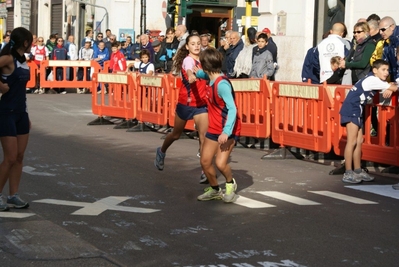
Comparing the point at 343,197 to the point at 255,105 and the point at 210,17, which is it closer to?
the point at 255,105

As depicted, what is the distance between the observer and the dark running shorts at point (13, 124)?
29.4ft

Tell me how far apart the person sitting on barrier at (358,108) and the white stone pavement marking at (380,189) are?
37 cm

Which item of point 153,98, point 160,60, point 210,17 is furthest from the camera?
point 210,17

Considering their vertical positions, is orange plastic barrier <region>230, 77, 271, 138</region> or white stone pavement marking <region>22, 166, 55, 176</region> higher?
orange plastic barrier <region>230, 77, 271, 138</region>

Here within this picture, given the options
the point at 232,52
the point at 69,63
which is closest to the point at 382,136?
the point at 232,52

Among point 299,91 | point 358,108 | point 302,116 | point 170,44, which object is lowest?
point 302,116

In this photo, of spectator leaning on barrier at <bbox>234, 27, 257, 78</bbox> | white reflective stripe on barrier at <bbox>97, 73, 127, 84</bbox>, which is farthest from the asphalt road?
white reflective stripe on barrier at <bbox>97, 73, 127, 84</bbox>

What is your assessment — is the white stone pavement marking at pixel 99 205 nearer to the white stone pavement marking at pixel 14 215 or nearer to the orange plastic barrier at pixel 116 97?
the white stone pavement marking at pixel 14 215

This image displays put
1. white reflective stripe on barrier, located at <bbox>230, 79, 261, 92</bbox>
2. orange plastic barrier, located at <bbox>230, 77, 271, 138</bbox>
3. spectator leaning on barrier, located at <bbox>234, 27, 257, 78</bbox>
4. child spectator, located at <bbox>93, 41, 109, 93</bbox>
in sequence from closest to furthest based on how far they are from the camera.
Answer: orange plastic barrier, located at <bbox>230, 77, 271, 138</bbox>
white reflective stripe on barrier, located at <bbox>230, 79, 261, 92</bbox>
spectator leaning on barrier, located at <bbox>234, 27, 257, 78</bbox>
child spectator, located at <bbox>93, 41, 109, 93</bbox>

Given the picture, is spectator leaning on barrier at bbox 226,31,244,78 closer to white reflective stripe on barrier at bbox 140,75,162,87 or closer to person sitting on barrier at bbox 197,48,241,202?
white reflective stripe on barrier at bbox 140,75,162,87

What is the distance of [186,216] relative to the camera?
29.6 feet

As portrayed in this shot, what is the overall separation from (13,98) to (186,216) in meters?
1.96

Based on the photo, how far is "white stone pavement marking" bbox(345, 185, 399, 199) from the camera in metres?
10.7

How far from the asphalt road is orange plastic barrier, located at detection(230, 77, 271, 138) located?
873mm
